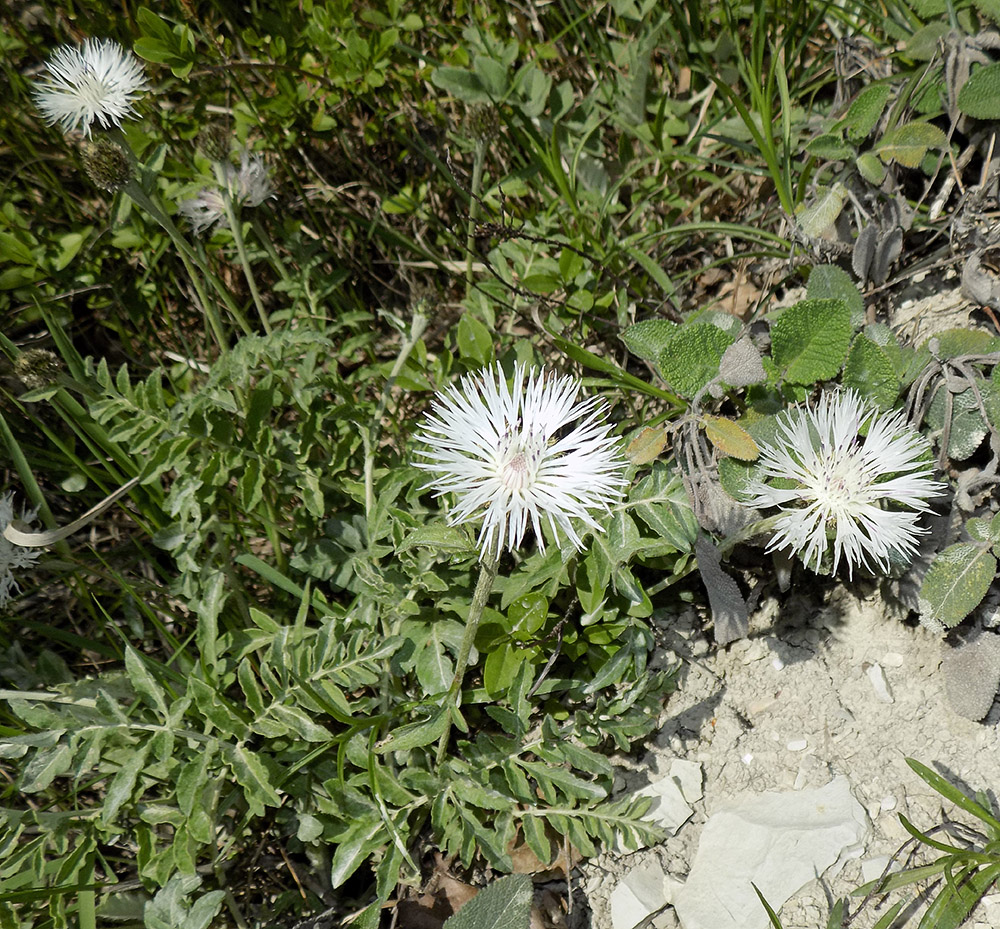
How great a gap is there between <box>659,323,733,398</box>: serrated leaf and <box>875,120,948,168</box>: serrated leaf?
0.62 m

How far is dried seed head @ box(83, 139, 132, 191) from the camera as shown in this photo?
1.75 m

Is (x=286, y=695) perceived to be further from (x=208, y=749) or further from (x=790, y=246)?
(x=790, y=246)

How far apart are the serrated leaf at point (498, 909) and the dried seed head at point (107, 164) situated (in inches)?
59.5

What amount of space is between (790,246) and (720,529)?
2.65 feet

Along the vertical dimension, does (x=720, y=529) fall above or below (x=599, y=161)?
below

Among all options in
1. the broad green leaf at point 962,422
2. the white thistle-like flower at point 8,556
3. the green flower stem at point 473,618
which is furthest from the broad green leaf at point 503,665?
the white thistle-like flower at point 8,556

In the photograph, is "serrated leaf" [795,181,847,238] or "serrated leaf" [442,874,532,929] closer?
"serrated leaf" [442,874,532,929]

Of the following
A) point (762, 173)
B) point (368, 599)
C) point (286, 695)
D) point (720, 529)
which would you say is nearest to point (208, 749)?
point (286, 695)

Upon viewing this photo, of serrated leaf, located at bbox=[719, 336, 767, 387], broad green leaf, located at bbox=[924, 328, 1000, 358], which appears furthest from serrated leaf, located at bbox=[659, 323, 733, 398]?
broad green leaf, located at bbox=[924, 328, 1000, 358]

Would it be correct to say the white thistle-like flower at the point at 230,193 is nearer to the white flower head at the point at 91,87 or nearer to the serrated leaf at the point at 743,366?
the white flower head at the point at 91,87

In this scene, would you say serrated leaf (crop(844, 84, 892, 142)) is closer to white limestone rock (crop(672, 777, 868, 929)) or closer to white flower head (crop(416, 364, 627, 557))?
white flower head (crop(416, 364, 627, 557))

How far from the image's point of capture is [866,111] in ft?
6.44

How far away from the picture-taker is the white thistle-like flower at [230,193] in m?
2.15

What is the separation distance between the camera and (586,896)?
1738 millimetres
